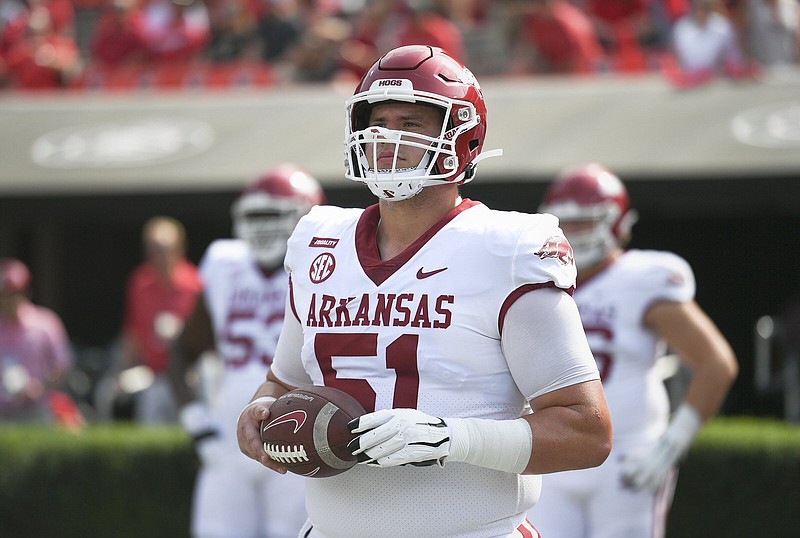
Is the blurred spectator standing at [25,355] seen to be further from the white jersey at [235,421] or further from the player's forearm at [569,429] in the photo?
the player's forearm at [569,429]

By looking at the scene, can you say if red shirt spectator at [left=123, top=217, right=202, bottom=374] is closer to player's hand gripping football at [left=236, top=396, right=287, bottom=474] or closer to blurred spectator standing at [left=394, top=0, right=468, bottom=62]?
blurred spectator standing at [left=394, top=0, right=468, bottom=62]

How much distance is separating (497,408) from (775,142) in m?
6.49

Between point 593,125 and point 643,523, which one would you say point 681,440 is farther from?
point 593,125

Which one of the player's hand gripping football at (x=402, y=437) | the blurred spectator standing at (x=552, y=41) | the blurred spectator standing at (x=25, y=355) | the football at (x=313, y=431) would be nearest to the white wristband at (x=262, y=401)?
the football at (x=313, y=431)

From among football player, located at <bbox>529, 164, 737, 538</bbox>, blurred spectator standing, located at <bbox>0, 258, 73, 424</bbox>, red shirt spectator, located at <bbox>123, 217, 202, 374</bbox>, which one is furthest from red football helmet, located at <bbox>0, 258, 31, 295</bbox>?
football player, located at <bbox>529, 164, 737, 538</bbox>

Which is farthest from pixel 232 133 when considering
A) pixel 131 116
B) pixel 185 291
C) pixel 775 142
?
pixel 775 142

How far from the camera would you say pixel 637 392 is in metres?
4.44

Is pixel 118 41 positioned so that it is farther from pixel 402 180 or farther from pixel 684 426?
pixel 402 180

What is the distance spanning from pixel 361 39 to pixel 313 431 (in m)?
8.40

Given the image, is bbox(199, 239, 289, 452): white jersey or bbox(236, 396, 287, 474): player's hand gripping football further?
bbox(199, 239, 289, 452): white jersey

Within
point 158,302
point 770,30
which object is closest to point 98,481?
point 158,302

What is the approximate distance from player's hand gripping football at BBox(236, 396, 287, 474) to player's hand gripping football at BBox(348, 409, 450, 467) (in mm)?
284

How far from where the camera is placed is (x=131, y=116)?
10.5m

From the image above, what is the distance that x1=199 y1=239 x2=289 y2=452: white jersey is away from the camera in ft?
16.7
